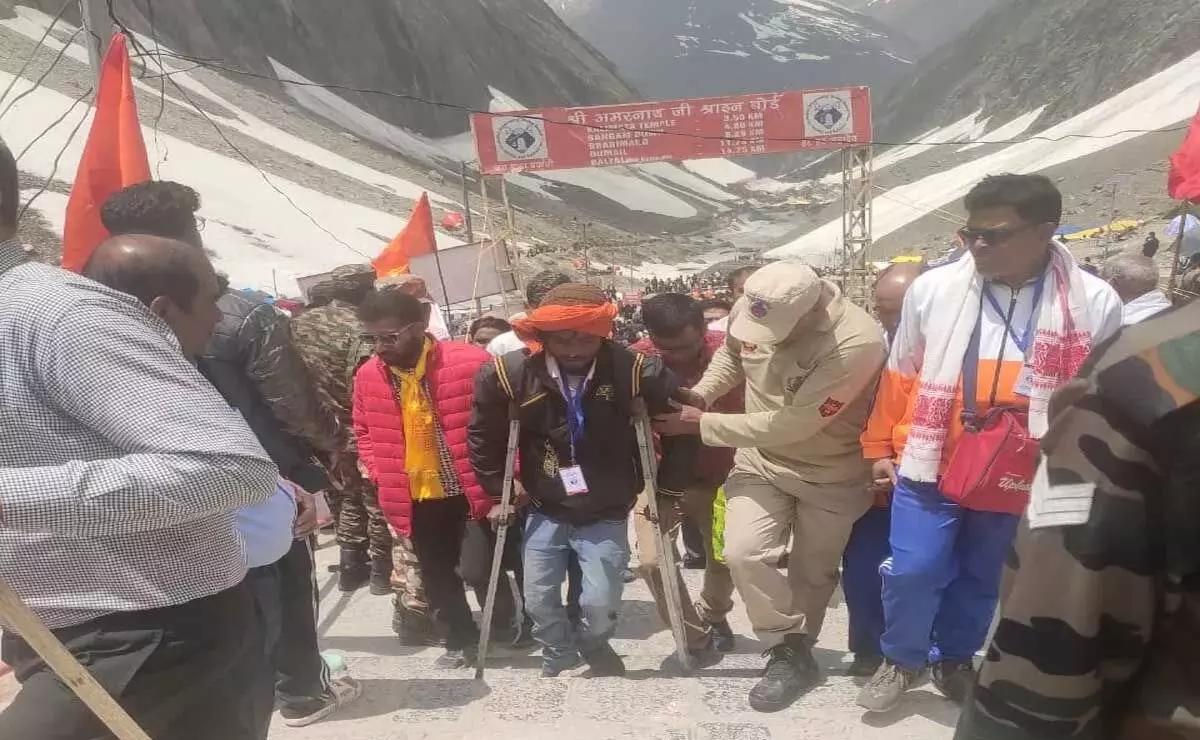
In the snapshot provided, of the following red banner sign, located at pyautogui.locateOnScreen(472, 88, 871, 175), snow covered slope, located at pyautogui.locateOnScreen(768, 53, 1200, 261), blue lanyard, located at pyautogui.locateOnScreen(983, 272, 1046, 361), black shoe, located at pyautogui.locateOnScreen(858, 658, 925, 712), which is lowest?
black shoe, located at pyautogui.locateOnScreen(858, 658, 925, 712)

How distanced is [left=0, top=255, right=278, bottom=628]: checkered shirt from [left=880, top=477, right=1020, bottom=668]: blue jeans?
210 cm

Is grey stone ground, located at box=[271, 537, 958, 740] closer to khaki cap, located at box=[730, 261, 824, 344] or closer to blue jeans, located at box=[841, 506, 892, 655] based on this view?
blue jeans, located at box=[841, 506, 892, 655]

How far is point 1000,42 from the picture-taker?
7550cm

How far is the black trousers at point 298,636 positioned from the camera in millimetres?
3020

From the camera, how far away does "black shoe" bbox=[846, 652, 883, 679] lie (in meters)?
3.35

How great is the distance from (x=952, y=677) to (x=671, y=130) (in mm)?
17064

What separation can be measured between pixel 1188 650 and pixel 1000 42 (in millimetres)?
87227

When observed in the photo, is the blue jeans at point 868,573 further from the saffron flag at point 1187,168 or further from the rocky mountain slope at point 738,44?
the rocky mountain slope at point 738,44

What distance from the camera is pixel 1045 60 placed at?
64.5 m

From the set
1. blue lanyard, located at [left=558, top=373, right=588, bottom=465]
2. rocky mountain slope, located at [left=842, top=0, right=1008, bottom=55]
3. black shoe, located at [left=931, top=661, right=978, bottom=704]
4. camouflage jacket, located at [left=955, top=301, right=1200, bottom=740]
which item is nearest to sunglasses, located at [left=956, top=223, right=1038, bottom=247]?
blue lanyard, located at [left=558, top=373, right=588, bottom=465]

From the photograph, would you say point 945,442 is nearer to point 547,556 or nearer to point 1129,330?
point 547,556

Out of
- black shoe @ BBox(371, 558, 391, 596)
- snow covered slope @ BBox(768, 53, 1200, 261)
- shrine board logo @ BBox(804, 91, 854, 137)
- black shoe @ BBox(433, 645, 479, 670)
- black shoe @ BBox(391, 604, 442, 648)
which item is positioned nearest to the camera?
black shoe @ BBox(433, 645, 479, 670)

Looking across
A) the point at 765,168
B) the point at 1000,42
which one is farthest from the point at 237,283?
the point at 765,168

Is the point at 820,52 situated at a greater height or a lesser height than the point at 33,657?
greater
